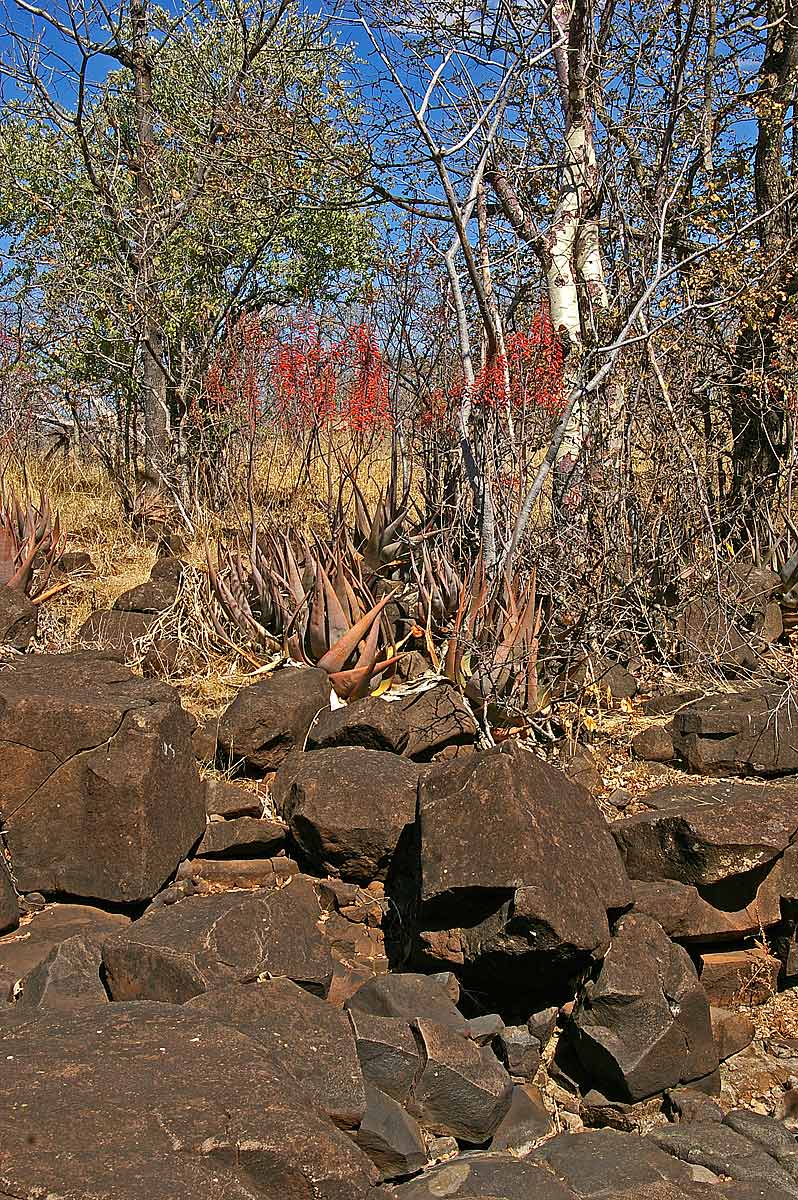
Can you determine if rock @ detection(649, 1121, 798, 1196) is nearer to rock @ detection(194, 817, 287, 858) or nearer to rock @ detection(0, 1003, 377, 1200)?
rock @ detection(0, 1003, 377, 1200)

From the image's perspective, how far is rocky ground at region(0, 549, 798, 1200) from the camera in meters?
2.77

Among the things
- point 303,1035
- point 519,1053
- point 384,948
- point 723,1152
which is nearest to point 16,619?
point 384,948

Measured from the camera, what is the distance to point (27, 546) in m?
7.77

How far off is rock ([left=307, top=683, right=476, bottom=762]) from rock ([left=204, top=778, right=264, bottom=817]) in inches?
18.9

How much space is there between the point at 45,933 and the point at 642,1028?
250 centimetres

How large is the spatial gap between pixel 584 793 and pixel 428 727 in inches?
47.4

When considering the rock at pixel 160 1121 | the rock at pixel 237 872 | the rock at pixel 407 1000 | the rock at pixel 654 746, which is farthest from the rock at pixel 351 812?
the rock at pixel 160 1121

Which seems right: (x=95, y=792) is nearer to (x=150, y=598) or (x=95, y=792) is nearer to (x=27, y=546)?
(x=150, y=598)

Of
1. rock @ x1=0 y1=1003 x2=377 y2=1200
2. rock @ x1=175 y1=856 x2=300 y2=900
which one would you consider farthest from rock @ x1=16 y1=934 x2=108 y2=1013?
rock @ x1=175 y1=856 x2=300 y2=900

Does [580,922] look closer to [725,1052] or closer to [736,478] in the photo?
[725,1052]

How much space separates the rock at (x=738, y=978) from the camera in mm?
4781

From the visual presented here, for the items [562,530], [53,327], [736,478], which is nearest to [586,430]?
[562,530]

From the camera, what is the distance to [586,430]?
7.11 metres

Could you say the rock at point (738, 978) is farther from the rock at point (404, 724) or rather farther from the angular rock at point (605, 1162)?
the rock at point (404, 724)
